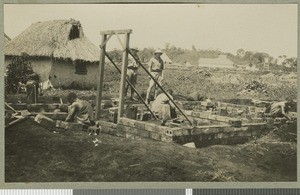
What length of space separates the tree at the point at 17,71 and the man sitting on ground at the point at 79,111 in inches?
19.8

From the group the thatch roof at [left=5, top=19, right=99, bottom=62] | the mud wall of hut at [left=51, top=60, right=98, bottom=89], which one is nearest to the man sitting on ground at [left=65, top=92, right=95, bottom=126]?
the mud wall of hut at [left=51, top=60, right=98, bottom=89]

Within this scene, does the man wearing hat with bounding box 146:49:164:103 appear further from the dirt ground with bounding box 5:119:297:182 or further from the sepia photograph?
the dirt ground with bounding box 5:119:297:182

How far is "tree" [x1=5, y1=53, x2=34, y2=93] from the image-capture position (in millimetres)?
5383

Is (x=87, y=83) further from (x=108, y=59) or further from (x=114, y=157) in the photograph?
(x=114, y=157)

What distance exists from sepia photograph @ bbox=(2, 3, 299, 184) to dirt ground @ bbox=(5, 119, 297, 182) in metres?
0.01

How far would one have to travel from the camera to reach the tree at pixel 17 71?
5.38m

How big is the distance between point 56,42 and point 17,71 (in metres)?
0.51

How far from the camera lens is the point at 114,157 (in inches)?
213

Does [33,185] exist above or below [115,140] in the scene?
below

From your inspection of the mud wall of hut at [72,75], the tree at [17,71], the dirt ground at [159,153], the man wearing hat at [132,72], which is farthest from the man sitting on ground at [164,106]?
the tree at [17,71]

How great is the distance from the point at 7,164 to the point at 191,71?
2103mm

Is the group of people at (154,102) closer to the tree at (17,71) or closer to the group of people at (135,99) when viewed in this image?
the group of people at (135,99)

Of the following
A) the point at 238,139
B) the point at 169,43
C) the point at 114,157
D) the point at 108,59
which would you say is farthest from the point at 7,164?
the point at 238,139

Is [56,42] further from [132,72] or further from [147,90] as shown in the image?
[147,90]
